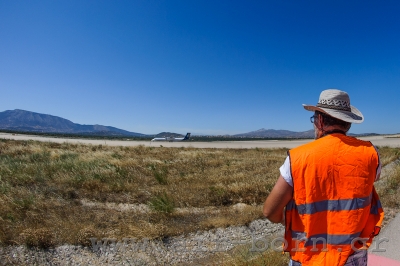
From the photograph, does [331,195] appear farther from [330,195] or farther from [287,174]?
[287,174]

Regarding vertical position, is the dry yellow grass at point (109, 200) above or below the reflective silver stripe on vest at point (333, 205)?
below

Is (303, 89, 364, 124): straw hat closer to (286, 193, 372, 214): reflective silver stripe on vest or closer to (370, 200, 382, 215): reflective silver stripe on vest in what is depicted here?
(286, 193, 372, 214): reflective silver stripe on vest

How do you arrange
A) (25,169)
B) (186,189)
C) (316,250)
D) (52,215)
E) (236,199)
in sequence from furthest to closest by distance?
(25,169) → (186,189) → (236,199) → (52,215) → (316,250)

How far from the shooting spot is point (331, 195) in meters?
1.47

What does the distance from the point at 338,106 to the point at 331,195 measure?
603 mm

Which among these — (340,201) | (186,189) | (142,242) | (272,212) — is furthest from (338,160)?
(186,189)

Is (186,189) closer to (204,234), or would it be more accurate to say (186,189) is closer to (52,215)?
(204,234)

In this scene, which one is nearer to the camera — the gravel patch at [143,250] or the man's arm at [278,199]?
the man's arm at [278,199]

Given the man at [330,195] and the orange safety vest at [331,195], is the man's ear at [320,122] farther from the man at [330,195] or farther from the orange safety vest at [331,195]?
the orange safety vest at [331,195]

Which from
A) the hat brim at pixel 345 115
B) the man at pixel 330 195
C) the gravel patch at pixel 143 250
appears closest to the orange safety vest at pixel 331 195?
the man at pixel 330 195

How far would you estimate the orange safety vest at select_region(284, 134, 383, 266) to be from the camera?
1.43 meters

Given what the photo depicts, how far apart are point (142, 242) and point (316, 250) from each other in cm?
361

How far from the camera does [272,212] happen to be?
165 centimetres

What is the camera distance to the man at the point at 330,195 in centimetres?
143
